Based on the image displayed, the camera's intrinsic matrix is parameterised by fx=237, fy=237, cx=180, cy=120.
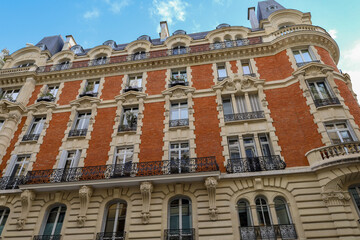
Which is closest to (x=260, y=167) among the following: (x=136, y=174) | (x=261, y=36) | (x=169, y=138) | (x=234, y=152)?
(x=234, y=152)

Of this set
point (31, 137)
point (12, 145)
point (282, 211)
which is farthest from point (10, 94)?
point (282, 211)

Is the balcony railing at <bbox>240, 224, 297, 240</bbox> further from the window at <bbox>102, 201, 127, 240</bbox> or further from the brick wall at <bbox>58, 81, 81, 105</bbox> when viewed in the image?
the brick wall at <bbox>58, 81, 81, 105</bbox>

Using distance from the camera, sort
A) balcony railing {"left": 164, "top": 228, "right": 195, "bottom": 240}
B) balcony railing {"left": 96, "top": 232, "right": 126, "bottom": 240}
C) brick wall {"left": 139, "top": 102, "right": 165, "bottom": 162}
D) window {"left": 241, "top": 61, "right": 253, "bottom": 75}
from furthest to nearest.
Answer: window {"left": 241, "top": 61, "right": 253, "bottom": 75}
brick wall {"left": 139, "top": 102, "right": 165, "bottom": 162}
balcony railing {"left": 96, "top": 232, "right": 126, "bottom": 240}
balcony railing {"left": 164, "top": 228, "right": 195, "bottom": 240}

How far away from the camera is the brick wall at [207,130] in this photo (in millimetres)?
11875

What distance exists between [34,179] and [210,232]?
9.12m

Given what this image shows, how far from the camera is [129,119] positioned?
14047 mm

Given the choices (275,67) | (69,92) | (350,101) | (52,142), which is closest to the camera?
(350,101)

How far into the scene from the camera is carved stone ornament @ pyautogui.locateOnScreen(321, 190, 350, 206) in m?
9.38

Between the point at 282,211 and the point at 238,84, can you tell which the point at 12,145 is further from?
the point at 282,211

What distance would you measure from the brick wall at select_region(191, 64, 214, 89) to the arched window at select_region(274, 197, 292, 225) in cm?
757

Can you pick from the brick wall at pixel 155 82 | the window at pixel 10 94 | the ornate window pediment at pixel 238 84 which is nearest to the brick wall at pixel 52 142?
the window at pixel 10 94

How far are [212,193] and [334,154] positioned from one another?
5413 millimetres

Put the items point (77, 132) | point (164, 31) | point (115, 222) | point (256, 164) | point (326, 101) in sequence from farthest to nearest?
point (164, 31) → point (77, 132) → point (326, 101) → point (256, 164) → point (115, 222)

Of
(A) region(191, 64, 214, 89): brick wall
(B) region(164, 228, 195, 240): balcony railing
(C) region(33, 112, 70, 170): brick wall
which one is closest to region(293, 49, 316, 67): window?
(A) region(191, 64, 214, 89): brick wall
